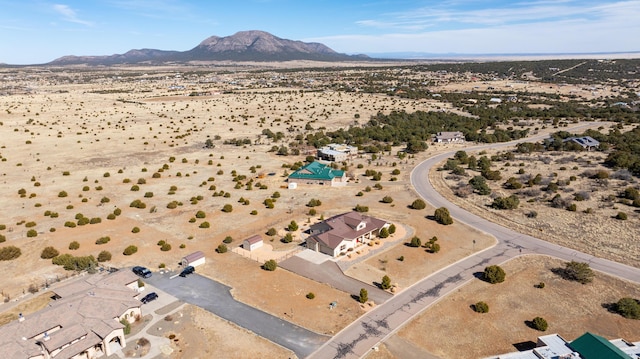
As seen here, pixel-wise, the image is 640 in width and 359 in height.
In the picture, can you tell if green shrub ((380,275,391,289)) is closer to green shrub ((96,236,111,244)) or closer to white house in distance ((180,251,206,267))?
white house in distance ((180,251,206,267))

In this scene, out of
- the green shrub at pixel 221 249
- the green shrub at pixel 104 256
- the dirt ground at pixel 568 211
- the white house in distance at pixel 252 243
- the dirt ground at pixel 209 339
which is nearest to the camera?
the dirt ground at pixel 209 339

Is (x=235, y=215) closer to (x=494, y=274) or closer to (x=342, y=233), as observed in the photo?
(x=342, y=233)

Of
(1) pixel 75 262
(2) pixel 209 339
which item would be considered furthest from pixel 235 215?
(2) pixel 209 339

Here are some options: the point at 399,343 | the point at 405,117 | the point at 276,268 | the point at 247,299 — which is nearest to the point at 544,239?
the point at 399,343

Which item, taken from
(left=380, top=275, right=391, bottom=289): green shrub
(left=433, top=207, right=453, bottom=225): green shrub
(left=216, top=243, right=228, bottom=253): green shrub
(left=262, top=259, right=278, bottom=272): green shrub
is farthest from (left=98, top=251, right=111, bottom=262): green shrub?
(left=433, top=207, right=453, bottom=225): green shrub

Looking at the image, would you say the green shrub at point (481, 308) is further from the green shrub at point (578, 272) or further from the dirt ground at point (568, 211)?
the dirt ground at point (568, 211)

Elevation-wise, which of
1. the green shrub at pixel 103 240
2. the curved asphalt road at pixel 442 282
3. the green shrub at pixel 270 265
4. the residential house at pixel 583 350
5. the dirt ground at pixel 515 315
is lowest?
the dirt ground at pixel 515 315

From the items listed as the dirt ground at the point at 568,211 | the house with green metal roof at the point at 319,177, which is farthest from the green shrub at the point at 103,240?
the dirt ground at the point at 568,211
